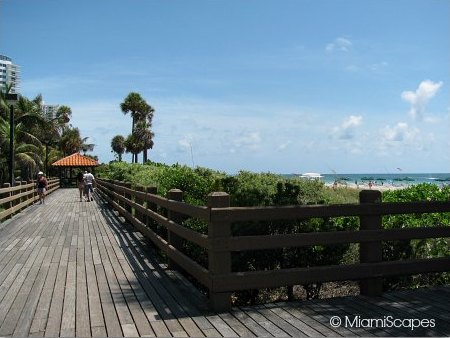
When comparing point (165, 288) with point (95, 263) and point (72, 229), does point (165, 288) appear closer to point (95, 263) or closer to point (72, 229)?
point (95, 263)

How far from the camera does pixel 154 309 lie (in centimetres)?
506

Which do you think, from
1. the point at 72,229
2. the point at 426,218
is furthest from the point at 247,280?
the point at 72,229

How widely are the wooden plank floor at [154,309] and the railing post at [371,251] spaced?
6.3 inches

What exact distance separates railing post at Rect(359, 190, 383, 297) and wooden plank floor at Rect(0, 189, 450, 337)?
0.16 meters

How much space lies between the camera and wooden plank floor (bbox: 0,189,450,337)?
14.4 feet

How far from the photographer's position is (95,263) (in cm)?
783

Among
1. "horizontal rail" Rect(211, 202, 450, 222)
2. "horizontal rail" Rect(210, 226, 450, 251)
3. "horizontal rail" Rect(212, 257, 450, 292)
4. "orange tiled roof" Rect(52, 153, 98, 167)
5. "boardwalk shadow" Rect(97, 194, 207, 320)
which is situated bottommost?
"boardwalk shadow" Rect(97, 194, 207, 320)

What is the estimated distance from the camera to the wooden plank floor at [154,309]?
439cm

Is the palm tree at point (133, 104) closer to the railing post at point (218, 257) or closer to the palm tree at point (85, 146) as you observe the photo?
the palm tree at point (85, 146)

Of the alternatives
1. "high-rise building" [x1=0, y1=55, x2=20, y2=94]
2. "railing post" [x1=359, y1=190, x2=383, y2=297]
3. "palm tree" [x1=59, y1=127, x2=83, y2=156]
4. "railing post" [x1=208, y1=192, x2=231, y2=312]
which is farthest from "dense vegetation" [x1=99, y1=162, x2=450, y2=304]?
"palm tree" [x1=59, y1=127, x2=83, y2=156]

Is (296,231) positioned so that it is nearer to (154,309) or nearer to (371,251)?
(371,251)

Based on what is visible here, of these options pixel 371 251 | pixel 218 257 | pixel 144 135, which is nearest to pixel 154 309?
pixel 218 257

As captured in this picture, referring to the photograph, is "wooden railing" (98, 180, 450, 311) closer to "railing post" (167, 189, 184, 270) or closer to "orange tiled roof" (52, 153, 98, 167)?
"railing post" (167, 189, 184, 270)

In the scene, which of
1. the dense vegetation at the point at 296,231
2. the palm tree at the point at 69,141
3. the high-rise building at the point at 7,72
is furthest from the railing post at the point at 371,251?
the palm tree at the point at 69,141
